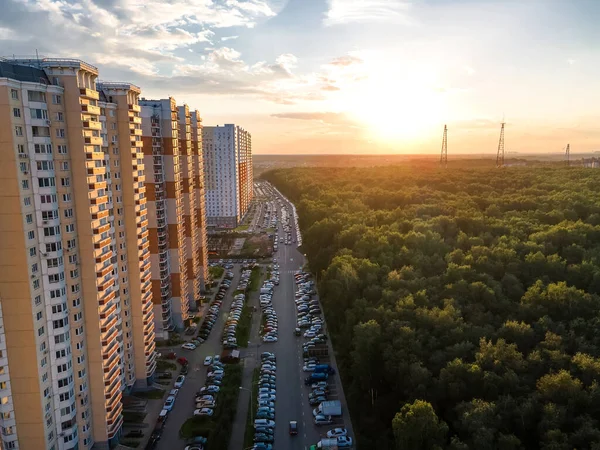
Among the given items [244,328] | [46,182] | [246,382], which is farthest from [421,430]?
[244,328]

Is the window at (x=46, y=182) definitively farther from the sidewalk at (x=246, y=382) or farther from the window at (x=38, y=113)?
the sidewalk at (x=246, y=382)

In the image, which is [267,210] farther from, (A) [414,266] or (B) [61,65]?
(B) [61,65]

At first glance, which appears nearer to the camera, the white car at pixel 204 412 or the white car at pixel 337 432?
the white car at pixel 337 432

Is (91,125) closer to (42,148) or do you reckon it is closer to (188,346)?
(42,148)

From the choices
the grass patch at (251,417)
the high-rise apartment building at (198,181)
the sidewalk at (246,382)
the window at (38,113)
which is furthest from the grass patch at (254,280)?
the window at (38,113)

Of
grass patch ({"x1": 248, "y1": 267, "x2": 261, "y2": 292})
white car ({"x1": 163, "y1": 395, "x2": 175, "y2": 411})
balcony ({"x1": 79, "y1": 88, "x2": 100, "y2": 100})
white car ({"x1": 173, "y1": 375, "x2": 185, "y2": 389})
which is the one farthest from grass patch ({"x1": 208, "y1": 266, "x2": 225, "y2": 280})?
balcony ({"x1": 79, "y1": 88, "x2": 100, "y2": 100})

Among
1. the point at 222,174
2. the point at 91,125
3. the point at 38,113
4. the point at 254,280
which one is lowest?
the point at 254,280

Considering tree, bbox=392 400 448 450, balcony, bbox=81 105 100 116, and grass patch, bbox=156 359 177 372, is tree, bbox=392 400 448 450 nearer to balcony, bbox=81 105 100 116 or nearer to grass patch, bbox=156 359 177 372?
grass patch, bbox=156 359 177 372
